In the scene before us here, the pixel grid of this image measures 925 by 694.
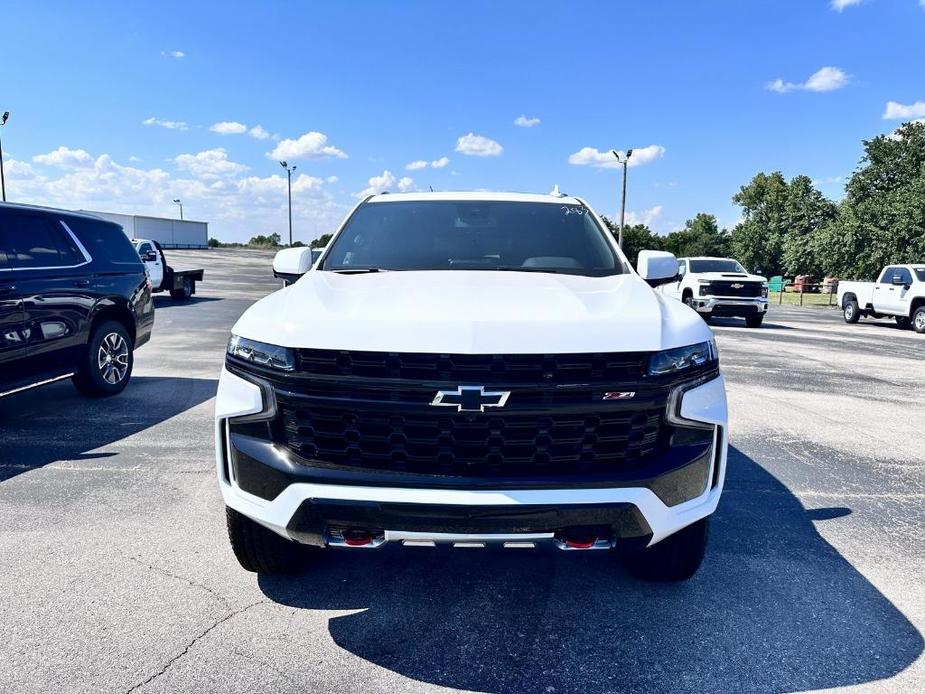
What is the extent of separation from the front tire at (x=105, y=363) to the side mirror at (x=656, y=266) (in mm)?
5548

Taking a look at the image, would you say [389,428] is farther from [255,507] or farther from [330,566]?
[330,566]

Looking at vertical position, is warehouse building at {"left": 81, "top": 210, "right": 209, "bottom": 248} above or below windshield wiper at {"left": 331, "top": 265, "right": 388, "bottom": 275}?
above

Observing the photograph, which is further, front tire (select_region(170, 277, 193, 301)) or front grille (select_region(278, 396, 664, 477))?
front tire (select_region(170, 277, 193, 301))

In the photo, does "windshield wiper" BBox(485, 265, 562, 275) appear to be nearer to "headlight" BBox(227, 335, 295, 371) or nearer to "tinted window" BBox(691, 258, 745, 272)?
"headlight" BBox(227, 335, 295, 371)

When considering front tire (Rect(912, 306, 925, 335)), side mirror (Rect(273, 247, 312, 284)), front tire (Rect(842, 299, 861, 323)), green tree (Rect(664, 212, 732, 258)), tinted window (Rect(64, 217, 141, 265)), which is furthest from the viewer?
green tree (Rect(664, 212, 732, 258))

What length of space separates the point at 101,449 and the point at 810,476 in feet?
17.3

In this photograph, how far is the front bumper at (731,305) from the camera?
17547mm

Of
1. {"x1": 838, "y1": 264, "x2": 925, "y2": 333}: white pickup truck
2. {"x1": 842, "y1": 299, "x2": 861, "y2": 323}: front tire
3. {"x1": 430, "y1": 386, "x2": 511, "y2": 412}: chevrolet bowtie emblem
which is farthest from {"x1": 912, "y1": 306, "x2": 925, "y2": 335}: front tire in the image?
{"x1": 430, "y1": 386, "x2": 511, "y2": 412}: chevrolet bowtie emblem

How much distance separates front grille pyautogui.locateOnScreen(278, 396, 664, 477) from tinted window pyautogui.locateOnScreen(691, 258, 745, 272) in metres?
18.1

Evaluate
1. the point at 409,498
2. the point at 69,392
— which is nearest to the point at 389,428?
the point at 409,498

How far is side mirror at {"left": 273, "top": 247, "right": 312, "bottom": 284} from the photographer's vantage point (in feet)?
13.6

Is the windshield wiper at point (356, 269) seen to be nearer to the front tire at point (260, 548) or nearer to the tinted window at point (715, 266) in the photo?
the front tire at point (260, 548)

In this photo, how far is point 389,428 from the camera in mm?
2451

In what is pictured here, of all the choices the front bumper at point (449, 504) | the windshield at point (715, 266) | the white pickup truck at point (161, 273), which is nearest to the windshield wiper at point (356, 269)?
the front bumper at point (449, 504)
